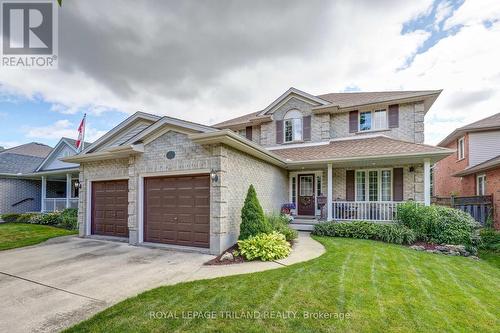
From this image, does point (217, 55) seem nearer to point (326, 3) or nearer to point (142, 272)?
point (326, 3)

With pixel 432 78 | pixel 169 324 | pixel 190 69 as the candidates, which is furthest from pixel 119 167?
pixel 432 78

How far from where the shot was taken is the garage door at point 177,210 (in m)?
7.46

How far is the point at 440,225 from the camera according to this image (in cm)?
832

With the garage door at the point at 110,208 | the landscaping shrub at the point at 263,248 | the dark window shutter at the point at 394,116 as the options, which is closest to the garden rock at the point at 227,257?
the landscaping shrub at the point at 263,248

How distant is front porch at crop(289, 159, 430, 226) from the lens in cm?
1045

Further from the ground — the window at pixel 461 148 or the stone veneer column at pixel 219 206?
the window at pixel 461 148

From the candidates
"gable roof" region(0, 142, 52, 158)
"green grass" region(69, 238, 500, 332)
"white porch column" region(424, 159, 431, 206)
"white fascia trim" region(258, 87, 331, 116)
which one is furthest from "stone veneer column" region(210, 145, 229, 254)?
"gable roof" region(0, 142, 52, 158)

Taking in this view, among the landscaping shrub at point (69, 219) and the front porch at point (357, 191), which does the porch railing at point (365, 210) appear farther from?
the landscaping shrub at point (69, 219)

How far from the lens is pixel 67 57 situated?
9.04 metres

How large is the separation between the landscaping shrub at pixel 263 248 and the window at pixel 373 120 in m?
8.53

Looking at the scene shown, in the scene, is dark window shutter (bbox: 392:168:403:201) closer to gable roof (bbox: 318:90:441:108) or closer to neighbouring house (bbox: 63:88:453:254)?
neighbouring house (bbox: 63:88:453:254)

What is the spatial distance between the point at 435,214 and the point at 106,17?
1259cm

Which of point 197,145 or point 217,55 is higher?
point 217,55

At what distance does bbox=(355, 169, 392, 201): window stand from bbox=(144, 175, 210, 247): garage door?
7.92 metres
